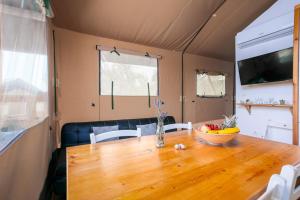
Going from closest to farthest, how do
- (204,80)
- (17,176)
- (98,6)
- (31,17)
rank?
(17,176) < (31,17) < (98,6) < (204,80)

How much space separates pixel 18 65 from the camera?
103cm

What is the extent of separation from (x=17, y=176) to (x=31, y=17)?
1.18 metres

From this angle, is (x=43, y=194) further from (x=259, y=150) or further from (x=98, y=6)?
(x=98, y=6)

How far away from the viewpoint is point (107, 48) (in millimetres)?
2967

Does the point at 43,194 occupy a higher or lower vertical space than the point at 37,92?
lower

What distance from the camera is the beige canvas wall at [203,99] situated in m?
4.06

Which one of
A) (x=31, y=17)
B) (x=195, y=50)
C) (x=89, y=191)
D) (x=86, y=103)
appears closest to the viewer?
(x=89, y=191)

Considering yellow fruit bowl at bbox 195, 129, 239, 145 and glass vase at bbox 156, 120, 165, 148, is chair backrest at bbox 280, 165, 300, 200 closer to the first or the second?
yellow fruit bowl at bbox 195, 129, 239, 145

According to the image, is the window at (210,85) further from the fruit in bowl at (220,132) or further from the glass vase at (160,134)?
the glass vase at (160,134)

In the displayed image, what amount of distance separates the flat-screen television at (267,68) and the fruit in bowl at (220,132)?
6.13 ft

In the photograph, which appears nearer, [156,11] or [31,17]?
[31,17]

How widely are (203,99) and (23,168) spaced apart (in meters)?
3.94

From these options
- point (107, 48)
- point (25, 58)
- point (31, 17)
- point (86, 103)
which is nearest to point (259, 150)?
point (25, 58)

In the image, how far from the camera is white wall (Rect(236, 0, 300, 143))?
8.30 ft
